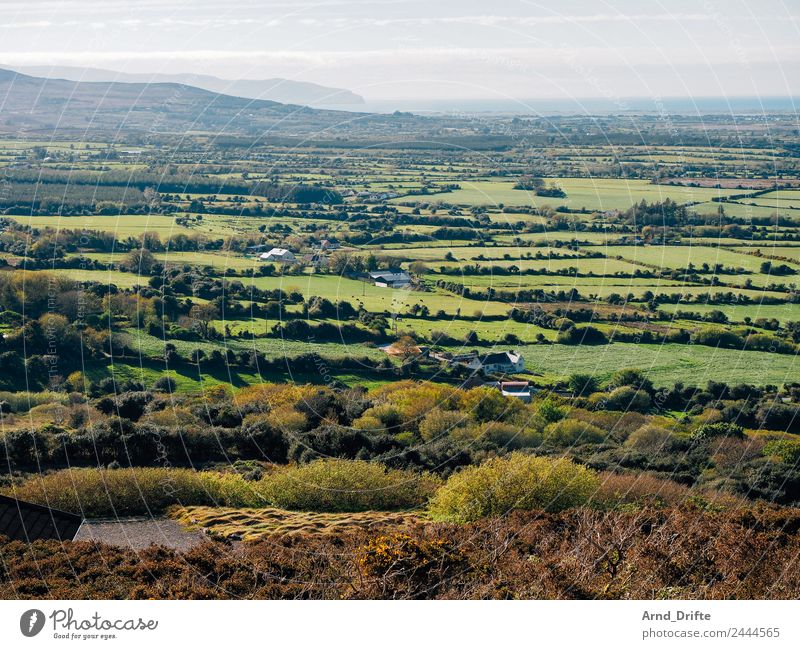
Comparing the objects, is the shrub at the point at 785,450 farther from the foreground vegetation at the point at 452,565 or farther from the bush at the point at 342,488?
the bush at the point at 342,488

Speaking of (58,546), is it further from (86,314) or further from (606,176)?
(606,176)

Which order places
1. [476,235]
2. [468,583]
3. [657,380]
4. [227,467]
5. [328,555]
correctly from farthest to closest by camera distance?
[476,235] < [657,380] < [227,467] < [328,555] < [468,583]

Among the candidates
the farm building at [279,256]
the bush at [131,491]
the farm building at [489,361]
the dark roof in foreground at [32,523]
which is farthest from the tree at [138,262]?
the dark roof in foreground at [32,523]

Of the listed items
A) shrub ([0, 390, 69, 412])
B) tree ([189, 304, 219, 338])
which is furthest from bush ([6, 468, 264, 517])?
tree ([189, 304, 219, 338])

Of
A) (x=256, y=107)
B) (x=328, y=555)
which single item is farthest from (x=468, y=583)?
(x=256, y=107)

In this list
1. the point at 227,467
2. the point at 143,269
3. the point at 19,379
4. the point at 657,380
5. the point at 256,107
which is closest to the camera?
the point at 227,467

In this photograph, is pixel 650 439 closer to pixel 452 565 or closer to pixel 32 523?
pixel 452 565

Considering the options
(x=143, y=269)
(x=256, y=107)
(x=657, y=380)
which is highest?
(x=256, y=107)

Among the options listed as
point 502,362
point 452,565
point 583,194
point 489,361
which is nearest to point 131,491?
point 452,565
